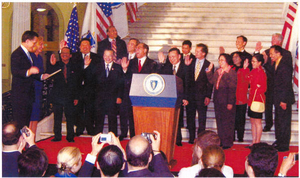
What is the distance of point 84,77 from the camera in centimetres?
567

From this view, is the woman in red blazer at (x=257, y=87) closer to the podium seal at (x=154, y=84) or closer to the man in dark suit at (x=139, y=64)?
the man in dark suit at (x=139, y=64)

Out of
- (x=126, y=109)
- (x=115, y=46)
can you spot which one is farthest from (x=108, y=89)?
(x=115, y=46)

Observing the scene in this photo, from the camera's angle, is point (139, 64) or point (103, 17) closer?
point (139, 64)

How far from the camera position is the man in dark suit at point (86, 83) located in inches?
221

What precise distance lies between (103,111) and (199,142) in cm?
310

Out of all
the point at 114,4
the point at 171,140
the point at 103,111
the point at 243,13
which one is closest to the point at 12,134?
the point at 171,140

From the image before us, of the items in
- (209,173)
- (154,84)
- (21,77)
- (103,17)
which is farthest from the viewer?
(103,17)

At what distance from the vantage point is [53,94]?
5.55 metres

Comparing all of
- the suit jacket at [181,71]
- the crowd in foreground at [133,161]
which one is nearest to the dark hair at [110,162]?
the crowd in foreground at [133,161]

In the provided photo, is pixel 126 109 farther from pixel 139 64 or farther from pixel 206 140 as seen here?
pixel 206 140

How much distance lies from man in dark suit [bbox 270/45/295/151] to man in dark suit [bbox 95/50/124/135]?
239cm

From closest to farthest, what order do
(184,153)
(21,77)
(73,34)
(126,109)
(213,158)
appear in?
(213,158)
(21,77)
(184,153)
(126,109)
(73,34)

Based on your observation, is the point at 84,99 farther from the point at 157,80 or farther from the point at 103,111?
the point at 157,80

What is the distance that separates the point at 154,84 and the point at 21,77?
206cm
